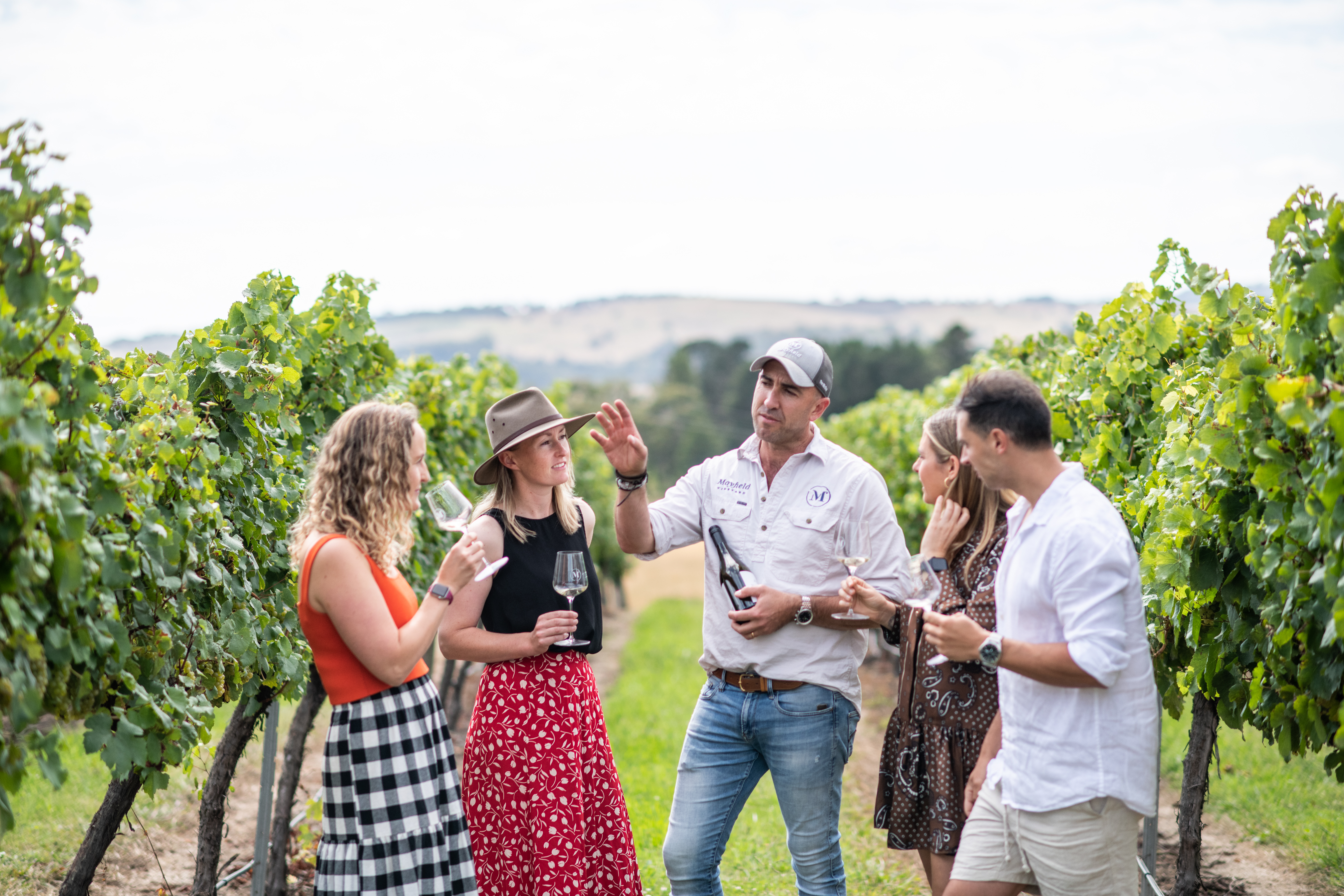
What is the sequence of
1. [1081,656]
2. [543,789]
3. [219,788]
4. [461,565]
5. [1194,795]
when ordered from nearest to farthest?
[1081,656] → [461,565] → [543,789] → [219,788] → [1194,795]

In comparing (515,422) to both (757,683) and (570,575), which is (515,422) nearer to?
(570,575)

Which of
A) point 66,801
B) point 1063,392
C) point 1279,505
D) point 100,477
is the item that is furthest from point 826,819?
point 66,801

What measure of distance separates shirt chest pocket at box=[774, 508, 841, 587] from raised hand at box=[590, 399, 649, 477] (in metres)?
0.58

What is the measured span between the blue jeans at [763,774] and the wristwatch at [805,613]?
232mm

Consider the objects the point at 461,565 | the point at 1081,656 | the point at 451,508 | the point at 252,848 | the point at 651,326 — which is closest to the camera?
the point at 1081,656

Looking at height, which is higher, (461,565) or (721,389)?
(461,565)

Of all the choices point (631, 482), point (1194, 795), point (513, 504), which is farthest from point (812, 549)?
point (1194, 795)

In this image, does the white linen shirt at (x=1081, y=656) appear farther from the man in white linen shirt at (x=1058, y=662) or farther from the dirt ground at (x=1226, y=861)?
the dirt ground at (x=1226, y=861)

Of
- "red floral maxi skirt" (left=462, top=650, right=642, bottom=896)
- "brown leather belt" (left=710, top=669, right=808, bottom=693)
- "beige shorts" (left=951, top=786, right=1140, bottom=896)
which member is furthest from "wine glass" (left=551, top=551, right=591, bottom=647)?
"beige shorts" (left=951, top=786, right=1140, bottom=896)

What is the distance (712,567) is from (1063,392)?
113 inches

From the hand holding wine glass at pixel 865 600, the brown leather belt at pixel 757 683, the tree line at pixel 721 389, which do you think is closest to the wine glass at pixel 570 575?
the brown leather belt at pixel 757 683

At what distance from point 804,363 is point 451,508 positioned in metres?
1.31

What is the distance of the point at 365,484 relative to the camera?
302cm

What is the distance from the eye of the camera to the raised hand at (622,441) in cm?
372
